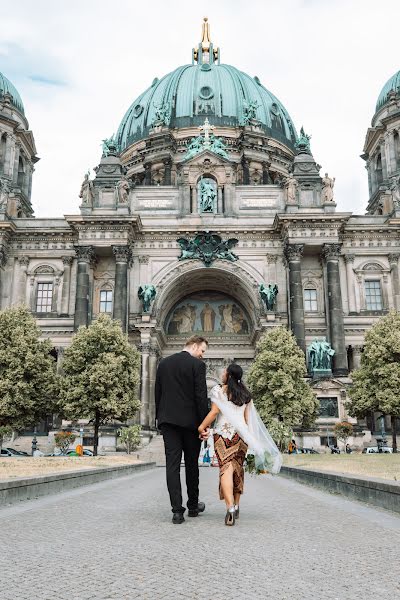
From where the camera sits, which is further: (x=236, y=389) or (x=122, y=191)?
(x=122, y=191)

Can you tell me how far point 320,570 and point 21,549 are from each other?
2.96 metres

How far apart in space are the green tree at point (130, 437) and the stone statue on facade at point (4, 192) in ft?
73.3

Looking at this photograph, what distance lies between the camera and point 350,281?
51000mm

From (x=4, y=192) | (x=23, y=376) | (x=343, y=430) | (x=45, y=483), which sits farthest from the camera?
(x=4, y=192)

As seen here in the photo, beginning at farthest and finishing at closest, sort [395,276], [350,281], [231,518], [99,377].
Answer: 1. [350,281]
2. [395,276]
3. [99,377]
4. [231,518]

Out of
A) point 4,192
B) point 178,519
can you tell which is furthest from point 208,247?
point 178,519

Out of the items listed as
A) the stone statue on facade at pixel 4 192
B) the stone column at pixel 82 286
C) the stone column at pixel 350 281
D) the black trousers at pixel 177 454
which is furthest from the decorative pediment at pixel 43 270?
the black trousers at pixel 177 454

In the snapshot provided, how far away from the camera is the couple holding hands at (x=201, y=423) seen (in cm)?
834

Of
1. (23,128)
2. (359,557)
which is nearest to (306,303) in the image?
(23,128)

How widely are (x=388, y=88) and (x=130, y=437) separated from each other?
40575 millimetres

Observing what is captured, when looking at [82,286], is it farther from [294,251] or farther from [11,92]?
[11,92]

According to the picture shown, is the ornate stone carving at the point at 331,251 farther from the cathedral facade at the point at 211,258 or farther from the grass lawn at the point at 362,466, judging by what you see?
the grass lawn at the point at 362,466

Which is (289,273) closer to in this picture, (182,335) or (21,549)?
(182,335)

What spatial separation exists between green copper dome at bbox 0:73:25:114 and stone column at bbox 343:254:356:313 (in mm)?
32510
